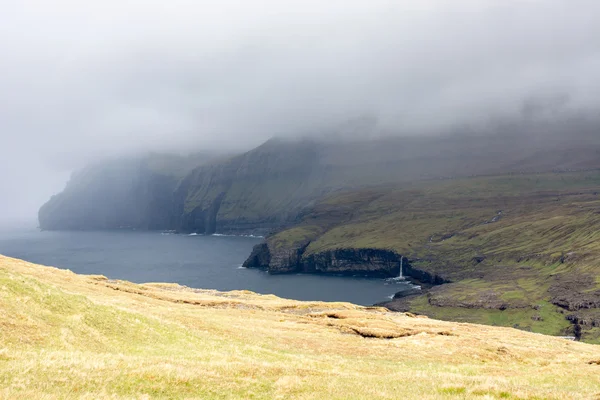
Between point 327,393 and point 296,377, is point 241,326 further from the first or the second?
point 327,393

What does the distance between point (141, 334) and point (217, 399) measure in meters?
17.3

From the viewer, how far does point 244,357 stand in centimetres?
3203

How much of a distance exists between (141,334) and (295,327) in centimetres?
2317

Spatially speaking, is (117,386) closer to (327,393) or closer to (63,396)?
(63,396)

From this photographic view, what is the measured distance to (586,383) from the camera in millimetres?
31422

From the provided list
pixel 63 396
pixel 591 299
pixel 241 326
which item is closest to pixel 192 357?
pixel 63 396

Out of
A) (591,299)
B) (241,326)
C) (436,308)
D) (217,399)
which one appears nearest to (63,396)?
(217,399)

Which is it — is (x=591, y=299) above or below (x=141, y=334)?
below

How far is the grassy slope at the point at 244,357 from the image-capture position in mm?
20391

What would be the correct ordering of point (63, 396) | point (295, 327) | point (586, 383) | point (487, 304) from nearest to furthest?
1. point (63, 396)
2. point (586, 383)
3. point (295, 327)
4. point (487, 304)

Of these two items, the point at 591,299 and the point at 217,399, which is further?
the point at 591,299

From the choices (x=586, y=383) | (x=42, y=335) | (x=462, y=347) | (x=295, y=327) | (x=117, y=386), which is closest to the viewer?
(x=117, y=386)

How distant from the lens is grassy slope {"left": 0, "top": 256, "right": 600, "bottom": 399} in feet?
66.9

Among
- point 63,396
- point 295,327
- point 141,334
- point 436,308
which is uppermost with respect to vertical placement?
point 63,396
